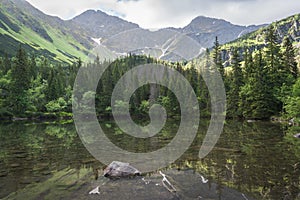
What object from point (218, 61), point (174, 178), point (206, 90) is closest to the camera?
point (174, 178)

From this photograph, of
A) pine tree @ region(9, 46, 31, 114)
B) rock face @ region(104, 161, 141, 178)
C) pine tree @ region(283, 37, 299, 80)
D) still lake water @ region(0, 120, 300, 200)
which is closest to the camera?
still lake water @ region(0, 120, 300, 200)

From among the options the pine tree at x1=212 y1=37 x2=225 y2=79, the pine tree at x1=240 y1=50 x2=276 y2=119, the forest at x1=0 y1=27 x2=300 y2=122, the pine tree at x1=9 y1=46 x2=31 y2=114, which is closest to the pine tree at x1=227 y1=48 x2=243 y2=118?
the forest at x1=0 y1=27 x2=300 y2=122

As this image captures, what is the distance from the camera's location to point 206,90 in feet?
195

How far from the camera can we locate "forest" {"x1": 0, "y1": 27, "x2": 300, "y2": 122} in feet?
135

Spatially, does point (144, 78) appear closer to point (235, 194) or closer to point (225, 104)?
point (225, 104)

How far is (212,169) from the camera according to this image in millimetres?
10398

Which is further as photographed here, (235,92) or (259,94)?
(235,92)

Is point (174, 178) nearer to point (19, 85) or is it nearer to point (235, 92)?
point (235, 92)

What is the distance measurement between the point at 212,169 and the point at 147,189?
3.33 m

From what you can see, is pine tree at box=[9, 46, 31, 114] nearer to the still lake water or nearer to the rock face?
the still lake water

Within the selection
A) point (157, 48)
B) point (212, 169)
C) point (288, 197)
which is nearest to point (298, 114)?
point (157, 48)

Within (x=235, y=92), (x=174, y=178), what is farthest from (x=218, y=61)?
(x=174, y=178)

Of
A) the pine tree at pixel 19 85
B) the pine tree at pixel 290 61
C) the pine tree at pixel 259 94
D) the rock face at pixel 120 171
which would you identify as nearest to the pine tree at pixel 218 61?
the pine tree at pixel 259 94

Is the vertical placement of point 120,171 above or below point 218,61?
below
